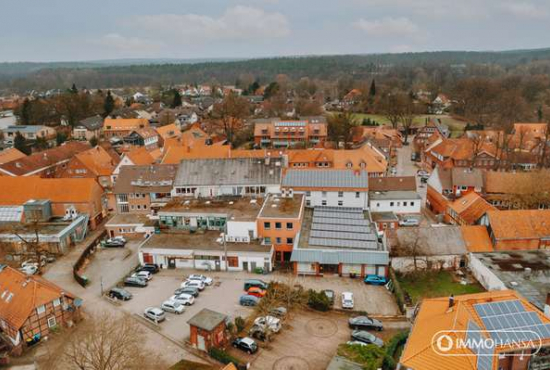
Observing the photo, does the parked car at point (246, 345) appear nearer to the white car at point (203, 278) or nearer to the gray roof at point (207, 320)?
the gray roof at point (207, 320)

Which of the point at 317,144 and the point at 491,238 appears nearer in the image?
the point at 491,238

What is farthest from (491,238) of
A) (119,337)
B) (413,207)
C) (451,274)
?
(119,337)

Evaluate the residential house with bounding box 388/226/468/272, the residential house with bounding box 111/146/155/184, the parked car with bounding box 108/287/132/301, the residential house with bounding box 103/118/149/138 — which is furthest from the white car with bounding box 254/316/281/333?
the residential house with bounding box 103/118/149/138

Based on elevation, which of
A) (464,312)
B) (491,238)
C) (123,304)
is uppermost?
(464,312)

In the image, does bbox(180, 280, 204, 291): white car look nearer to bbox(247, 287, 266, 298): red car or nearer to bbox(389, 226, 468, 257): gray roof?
bbox(247, 287, 266, 298): red car

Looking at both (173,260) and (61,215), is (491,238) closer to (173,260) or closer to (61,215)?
(173,260)

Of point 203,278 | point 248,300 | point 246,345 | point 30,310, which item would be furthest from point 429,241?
point 30,310

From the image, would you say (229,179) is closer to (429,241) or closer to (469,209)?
(429,241)
